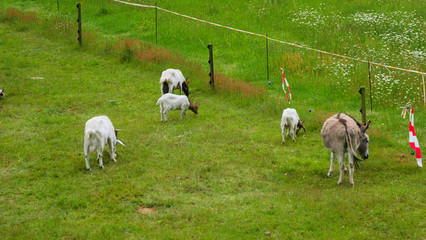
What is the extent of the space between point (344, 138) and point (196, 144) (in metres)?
3.95

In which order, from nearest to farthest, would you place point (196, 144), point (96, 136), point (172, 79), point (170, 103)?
point (96, 136)
point (196, 144)
point (170, 103)
point (172, 79)

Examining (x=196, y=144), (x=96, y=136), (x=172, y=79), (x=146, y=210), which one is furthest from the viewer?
(x=172, y=79)

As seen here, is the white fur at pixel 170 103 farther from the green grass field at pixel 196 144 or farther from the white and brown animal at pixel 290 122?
the white and brown animal at pixel 290 122

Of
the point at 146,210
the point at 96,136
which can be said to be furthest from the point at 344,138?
the point at 96,136

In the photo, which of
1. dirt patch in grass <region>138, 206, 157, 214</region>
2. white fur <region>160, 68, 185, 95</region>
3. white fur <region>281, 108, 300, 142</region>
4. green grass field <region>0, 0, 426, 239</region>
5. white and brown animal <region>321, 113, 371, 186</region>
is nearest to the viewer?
green grass field <region>0, 0, 426, 239</region>

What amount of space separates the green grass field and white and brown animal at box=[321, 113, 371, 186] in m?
0.53

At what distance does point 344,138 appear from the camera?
33.3 feet

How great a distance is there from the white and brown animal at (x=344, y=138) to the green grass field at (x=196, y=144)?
0.53 meters

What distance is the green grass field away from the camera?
8977mm

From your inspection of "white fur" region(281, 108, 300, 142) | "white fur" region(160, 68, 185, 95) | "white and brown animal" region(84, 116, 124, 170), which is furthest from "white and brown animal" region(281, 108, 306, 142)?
"white fur" region(160, 68, 185, 95)

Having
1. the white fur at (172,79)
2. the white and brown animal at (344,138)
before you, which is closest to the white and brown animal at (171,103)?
the white fur at (172,79)

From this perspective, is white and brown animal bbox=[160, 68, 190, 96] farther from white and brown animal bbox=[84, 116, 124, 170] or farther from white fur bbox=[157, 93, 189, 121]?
white and brown animal bbox=[84, 116, 124, 170]

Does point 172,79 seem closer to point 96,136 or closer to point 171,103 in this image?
point 171,103

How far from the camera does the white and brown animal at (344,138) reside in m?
10.1
